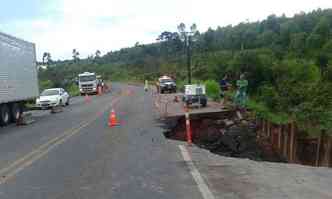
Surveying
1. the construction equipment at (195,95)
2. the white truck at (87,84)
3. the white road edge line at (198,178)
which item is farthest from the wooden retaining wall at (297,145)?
the white truck at (87,84)

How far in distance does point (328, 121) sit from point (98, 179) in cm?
1559

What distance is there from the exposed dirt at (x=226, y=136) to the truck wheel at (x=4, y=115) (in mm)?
8255

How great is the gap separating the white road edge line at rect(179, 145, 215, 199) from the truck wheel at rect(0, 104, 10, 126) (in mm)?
12774

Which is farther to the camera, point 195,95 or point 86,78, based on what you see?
point 86,78

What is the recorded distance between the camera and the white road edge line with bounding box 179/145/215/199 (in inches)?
283

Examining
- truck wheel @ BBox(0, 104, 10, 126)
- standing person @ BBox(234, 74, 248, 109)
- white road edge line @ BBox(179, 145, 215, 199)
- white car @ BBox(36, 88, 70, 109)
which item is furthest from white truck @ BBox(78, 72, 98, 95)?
white road edge line @ BBox(179, 145, 215, 199)

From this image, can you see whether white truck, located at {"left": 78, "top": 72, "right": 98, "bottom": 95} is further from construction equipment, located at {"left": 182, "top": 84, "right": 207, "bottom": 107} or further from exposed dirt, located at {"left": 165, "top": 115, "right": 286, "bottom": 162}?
exposed dirt, located at {"left": 165, "top": 115, "right": 286, "bottom": 162}

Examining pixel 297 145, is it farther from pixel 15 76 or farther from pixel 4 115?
pixel 15 76

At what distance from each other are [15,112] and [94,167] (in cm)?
1531

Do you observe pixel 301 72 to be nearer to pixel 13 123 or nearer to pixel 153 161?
pixel 13 123

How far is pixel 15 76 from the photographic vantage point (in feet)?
75.0

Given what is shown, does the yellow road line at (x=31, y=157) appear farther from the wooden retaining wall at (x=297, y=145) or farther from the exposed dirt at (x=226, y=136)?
the wooden retaining wall at (x=297, y=145)

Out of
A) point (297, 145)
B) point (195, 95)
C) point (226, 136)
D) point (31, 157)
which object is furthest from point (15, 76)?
point (297, 145)

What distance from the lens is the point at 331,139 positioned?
1455 centimetres
